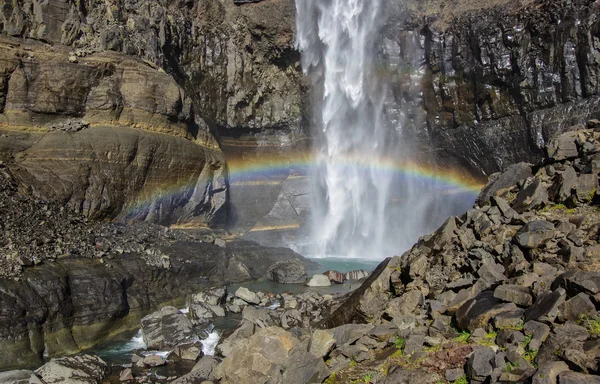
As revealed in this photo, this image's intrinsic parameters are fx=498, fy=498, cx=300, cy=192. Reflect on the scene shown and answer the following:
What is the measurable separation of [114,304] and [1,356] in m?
4.51

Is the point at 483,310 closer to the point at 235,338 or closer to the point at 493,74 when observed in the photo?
the point at 235,338

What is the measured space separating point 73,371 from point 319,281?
50.7ft

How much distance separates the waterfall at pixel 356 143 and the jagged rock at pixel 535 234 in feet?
111

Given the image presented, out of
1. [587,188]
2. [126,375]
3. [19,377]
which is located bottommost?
[126,375]

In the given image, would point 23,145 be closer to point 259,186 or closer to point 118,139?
point 118,139

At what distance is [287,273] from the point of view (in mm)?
27250

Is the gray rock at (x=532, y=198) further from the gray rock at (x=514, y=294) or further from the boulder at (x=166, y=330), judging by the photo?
the boulder at (x=166, y=330)

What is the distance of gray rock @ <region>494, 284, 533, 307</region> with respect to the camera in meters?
8.14

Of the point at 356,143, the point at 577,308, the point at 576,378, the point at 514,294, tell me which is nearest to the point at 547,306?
the point at 577,308

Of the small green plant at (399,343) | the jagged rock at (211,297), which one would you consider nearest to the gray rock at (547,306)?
the small green plant at (399,343)

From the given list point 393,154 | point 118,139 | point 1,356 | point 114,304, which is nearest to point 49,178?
point 118,139

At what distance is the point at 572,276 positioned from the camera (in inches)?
300

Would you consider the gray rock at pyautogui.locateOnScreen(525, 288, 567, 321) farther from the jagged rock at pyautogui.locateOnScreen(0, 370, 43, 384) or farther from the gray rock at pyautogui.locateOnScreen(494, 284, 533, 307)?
the jagged rock at pyautogui.locateOnScreen(0, 370, 43, 384)

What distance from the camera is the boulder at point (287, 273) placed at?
27.0 m
